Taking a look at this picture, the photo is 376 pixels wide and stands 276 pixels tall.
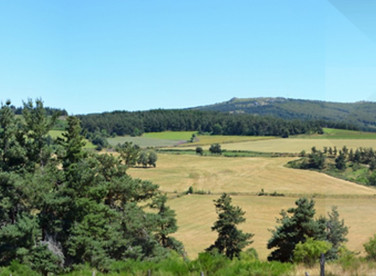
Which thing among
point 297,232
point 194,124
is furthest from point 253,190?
point 194,124

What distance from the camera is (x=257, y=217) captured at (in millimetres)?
41219

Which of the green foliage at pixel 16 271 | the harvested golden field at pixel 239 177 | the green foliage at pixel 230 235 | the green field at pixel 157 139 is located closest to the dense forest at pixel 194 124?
the green field at pixel 157 139

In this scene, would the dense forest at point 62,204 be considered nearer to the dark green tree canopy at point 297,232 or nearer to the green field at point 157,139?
the dark green tree canopy at point 297,232

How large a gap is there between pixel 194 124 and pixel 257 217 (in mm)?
99914

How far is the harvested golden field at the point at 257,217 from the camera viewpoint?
30.7 m

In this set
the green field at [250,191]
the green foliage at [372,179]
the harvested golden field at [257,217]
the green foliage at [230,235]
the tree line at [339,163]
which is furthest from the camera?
the tree line at [339,163]

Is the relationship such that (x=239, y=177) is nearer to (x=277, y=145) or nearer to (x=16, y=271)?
(x=277, y=145)

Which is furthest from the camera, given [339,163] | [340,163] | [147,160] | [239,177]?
[147,160]

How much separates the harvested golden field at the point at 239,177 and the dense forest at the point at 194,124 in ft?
130

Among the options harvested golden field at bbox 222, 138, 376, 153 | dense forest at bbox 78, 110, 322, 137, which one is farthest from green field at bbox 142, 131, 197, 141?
harvested golden field at bbox 222, 138, 376, 153

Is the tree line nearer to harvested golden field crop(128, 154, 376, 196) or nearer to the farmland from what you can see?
the farmland

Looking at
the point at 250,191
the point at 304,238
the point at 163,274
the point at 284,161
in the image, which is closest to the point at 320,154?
the point at 284,161

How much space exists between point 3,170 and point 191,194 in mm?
35620

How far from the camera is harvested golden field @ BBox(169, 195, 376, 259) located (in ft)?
101
